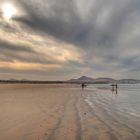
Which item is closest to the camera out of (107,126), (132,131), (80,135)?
(80,135)

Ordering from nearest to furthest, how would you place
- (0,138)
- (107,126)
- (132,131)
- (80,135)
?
(0,138) → (80,135) → (132,131) → (107,126)

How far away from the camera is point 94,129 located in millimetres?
10023

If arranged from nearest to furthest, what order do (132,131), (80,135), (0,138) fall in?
1. (0,138)
2. (80,135)
3. (132,131)

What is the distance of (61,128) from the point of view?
32.9ft

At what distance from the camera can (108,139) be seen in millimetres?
8297

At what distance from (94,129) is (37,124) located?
10.1 feet

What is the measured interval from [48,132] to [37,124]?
72.9 inches

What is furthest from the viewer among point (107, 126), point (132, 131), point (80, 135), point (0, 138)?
point (107, 126)

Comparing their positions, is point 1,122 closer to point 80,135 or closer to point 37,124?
point 37,124

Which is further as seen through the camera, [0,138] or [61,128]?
[61,128]

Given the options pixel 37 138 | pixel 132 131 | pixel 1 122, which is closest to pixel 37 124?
pixel 1 122

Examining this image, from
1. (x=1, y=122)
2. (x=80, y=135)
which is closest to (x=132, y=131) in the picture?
(x=80, y=135)

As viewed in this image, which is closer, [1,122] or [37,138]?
[37,138]

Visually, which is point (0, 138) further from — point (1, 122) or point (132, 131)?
point (132, 131)
